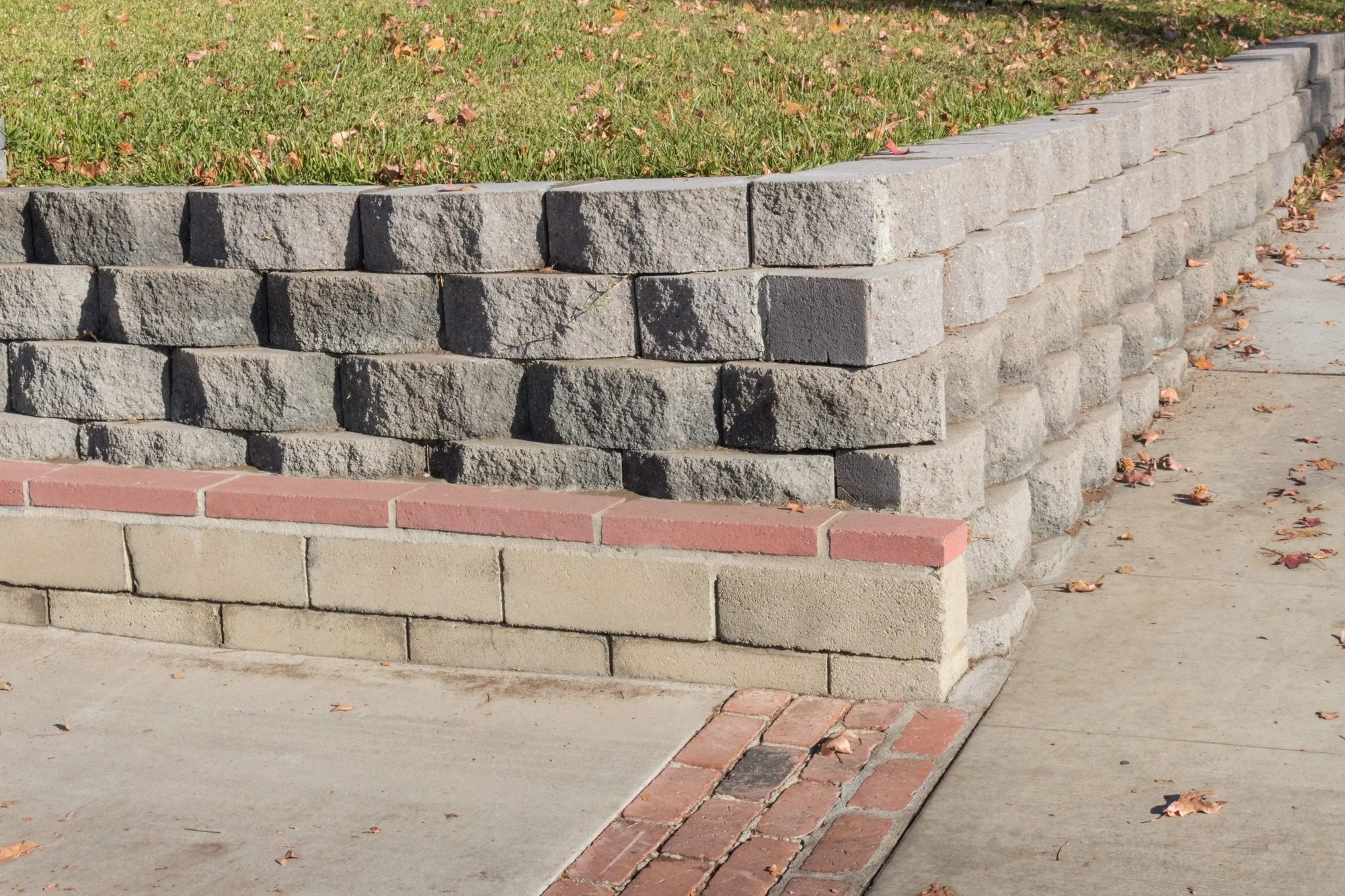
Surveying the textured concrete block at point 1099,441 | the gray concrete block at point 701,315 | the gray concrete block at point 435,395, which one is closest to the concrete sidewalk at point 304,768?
the gray concrete block at point 435,395

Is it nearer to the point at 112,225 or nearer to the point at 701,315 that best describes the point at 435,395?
the point at 701,315

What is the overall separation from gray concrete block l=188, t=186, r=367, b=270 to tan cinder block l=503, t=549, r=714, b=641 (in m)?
1.13

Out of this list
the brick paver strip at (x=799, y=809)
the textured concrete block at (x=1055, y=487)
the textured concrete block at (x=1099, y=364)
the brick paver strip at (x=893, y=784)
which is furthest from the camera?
the textured concrete block at (x=1099, y=364)

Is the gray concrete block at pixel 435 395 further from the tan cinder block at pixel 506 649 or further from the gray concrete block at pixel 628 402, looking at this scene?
the tan cinder block at pixel 506 649

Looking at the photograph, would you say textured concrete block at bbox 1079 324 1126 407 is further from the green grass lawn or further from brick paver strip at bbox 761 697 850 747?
brick paver strip at bbox 761 697 850 747

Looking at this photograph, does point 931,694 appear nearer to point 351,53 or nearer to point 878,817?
point 878,817

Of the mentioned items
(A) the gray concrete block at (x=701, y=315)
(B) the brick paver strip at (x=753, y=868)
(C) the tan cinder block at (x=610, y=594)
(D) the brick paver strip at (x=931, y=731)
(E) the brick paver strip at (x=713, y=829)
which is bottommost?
(B) the brick paver strip at (x=753, y=868)

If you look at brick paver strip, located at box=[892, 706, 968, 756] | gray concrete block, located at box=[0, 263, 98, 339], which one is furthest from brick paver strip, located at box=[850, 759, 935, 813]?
gray concrete block, located at box=[0, 263, 98, 339]

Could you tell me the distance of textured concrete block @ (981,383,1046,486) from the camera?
499 cm

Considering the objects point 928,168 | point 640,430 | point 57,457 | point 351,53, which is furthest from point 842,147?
point 351,53

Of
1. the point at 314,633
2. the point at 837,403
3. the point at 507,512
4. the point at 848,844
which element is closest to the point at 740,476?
the point at 837,403

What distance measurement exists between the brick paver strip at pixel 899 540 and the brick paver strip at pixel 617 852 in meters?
1.02

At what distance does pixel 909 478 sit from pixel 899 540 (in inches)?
9.1

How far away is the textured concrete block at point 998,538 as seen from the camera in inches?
189
